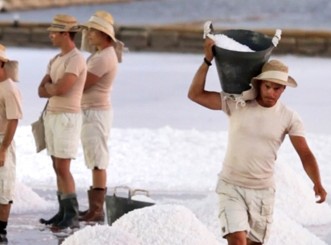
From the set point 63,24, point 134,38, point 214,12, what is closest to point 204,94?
point 63,24

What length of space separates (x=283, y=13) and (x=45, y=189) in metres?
38.4

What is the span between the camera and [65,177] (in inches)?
333

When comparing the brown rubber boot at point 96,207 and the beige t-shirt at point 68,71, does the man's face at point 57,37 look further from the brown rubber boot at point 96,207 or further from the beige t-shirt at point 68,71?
the brown rubber boot at point 96,207

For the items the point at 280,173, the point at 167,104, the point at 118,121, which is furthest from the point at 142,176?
the point at 167,104

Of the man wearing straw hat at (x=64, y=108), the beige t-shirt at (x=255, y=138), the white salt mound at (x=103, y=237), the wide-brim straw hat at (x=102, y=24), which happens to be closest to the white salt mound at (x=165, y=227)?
the white salt mound at (x=103, y=237)

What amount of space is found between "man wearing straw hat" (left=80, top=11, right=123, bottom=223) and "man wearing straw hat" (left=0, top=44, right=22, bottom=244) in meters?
0.88

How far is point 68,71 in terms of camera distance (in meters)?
8.30

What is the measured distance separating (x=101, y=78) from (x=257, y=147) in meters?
2.56

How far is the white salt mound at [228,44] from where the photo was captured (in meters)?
6.56

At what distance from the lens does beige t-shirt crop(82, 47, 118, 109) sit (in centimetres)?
878

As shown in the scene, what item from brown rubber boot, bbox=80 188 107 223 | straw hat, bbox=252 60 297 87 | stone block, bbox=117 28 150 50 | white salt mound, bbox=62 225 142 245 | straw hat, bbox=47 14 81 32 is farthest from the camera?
stone block, bbox=117 28 150 50

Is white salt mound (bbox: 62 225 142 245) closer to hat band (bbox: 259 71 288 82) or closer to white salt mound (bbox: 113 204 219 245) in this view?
white salt mound (bbox: 113 204 219 245)

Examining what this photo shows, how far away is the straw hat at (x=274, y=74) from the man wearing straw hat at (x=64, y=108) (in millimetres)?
2077

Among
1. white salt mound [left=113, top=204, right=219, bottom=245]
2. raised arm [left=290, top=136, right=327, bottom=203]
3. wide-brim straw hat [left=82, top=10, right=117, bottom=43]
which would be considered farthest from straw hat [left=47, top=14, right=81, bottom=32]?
raised arm [left=290, top=136, right=327, bottom=203]
